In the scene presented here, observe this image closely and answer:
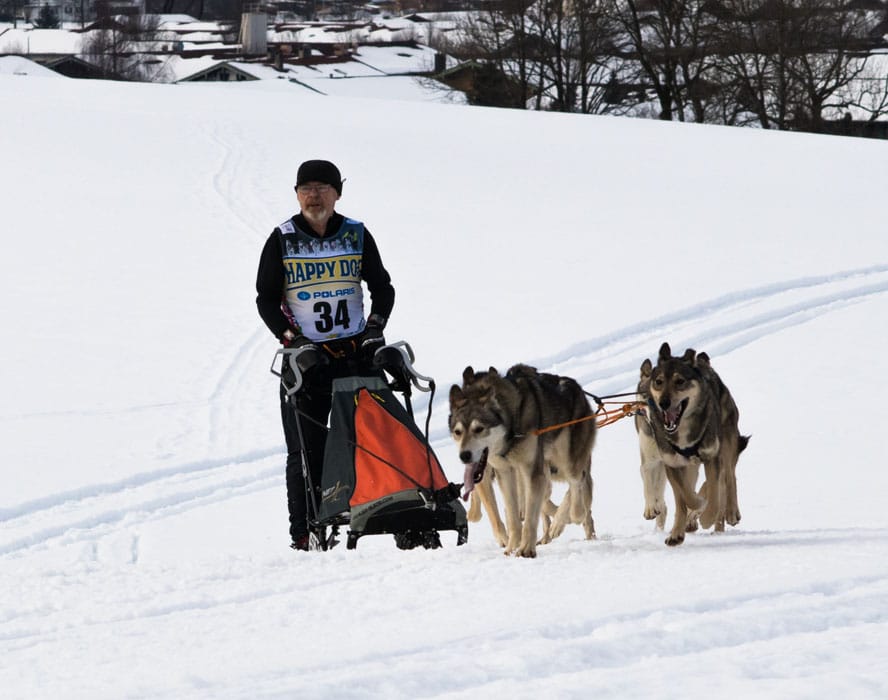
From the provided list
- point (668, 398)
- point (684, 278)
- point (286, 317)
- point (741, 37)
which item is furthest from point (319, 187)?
point (741, 37)

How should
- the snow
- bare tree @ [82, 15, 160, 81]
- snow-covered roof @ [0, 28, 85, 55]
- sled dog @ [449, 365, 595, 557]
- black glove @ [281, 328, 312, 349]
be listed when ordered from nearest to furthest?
the snow → sled dog @ [449, 365, 595, 557] → black glove @ [281, 328, 312, 349] → bare tree @ [82, 15, 160, 81] → snow-covered roof @ [0, 28, 85, 55]

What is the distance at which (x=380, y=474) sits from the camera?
185 inches

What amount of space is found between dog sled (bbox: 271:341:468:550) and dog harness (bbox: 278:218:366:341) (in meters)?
0.24

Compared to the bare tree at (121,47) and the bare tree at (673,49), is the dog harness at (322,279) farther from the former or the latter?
the bare tree at (121,47)

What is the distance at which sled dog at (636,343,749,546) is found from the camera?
16.6 feet

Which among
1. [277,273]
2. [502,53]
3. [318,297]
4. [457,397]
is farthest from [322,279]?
[502,53]

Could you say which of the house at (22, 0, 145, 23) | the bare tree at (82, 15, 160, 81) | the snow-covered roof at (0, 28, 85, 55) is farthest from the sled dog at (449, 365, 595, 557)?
the house at (22, 0, 145, 23)

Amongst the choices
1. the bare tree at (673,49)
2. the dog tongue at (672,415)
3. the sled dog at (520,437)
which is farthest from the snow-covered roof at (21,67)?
the dog tongue at (672,415)

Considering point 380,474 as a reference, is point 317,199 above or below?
above

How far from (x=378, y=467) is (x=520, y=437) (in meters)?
0.63

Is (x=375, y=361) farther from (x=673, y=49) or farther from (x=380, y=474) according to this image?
(x=673, y=49)

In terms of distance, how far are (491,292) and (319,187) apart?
7597 millimetres

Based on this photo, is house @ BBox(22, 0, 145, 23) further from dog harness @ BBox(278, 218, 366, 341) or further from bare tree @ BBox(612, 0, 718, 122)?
dog harness @ BBox(278, 218, 366, 341)

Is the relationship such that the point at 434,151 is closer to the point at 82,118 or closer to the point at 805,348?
the point at 82,118
